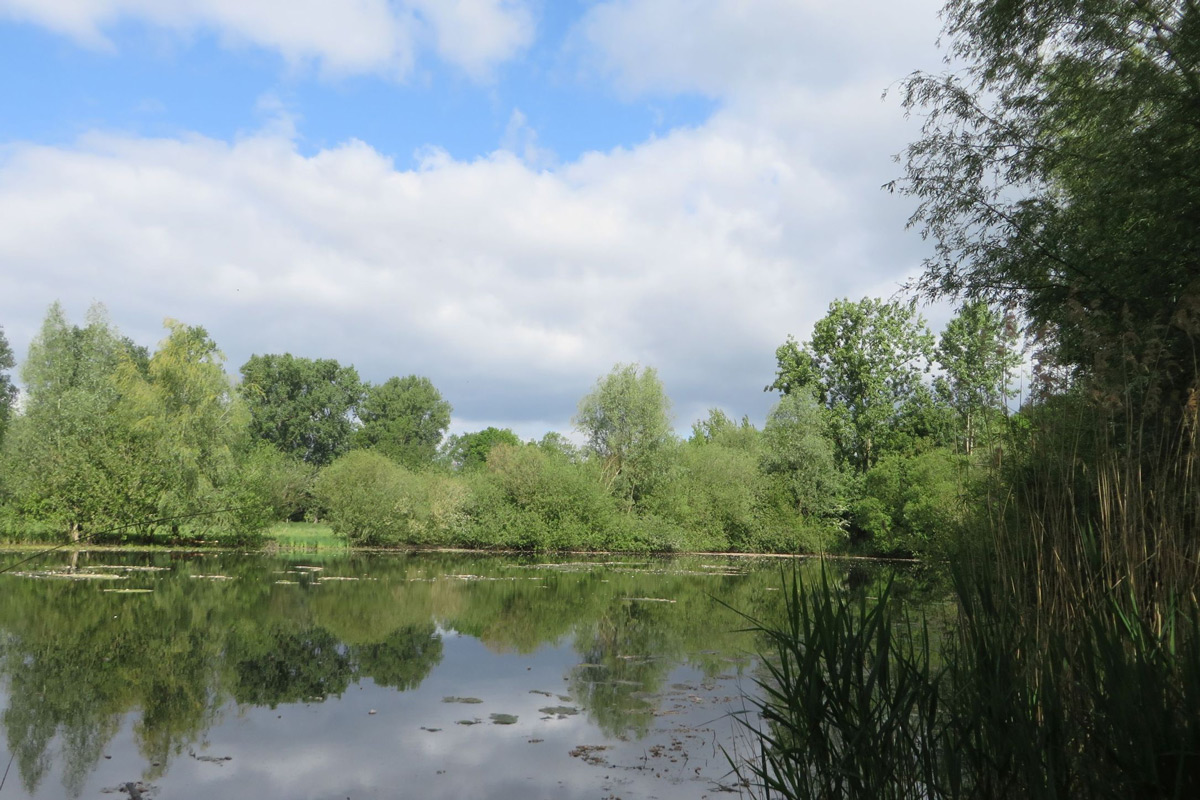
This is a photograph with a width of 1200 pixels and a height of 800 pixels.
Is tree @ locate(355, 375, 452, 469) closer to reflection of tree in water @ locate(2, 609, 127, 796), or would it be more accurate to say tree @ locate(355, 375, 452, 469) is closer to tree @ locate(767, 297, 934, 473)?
tree @ locate(767, 297, 934, 473)

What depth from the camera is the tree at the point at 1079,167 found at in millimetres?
6566

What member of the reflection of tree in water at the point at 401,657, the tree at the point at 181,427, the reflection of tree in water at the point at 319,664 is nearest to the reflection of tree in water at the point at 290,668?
the reflection of tree in water at the point at 319,664

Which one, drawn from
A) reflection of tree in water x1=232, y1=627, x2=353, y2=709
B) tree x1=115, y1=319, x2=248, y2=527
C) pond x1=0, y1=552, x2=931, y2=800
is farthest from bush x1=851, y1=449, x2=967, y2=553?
tree x1=115, y1=319, x2=248, y2=527

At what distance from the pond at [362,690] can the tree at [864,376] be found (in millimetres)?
18353

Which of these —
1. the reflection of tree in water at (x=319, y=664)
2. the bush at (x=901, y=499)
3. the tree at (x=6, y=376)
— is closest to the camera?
the reflection of tree in water at (x=319, y=664)

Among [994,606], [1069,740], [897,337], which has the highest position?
[897,337]

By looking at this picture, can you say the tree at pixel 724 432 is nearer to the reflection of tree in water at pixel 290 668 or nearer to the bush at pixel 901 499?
the bush at pixel 901 499

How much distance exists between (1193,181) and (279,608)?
13.3 metres

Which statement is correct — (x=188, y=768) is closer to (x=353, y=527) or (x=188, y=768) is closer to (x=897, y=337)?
(x=353, y=527)

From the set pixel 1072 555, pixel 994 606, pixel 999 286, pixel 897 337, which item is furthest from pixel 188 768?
pixel 897 337

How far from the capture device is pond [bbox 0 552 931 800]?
5.92 meters

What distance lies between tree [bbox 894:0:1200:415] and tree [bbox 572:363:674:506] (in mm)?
25671

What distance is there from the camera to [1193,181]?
6.41 m

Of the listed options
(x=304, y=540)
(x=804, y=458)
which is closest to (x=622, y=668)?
(x=804, y=458)
